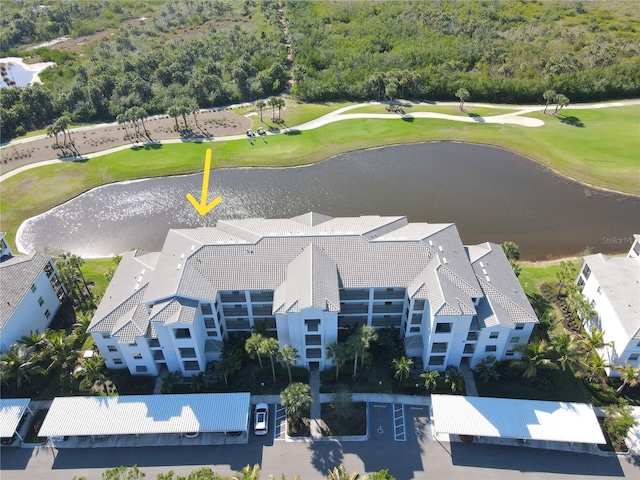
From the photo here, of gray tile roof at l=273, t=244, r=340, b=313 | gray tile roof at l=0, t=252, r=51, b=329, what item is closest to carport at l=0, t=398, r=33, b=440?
gray tile roof at l=0, t=252, r=51, b=329

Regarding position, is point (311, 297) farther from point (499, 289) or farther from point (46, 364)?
point (46, 364)

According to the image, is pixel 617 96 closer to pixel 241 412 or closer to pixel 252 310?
pixel 252 310

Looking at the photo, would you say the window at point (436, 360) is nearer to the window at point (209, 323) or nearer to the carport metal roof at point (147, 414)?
the carport metal roof at point (147, 414)

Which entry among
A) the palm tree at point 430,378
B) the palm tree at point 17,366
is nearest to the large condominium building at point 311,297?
the palm tree at point 430,378

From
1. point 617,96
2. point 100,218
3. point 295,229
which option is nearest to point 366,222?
point 295,229

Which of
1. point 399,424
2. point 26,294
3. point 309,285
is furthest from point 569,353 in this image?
point 26,294

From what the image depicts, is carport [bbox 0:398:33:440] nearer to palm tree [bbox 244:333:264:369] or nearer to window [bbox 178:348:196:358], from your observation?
window [bbox 178:348:196:358]
